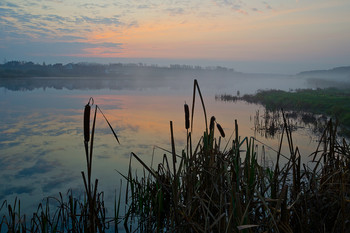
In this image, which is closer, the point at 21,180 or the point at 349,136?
the point at 21,180

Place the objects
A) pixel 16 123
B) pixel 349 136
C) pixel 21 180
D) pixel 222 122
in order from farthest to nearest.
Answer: pixel 222 122, pixel 16 123, pixel 349 136, pixel 21 180

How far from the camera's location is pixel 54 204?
652cm

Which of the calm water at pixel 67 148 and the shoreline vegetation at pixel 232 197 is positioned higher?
the shoreline vegetation at pixel 232 197

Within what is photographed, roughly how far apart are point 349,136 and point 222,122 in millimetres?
6832

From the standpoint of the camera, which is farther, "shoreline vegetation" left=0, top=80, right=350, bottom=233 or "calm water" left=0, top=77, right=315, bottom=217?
"calm water" left=0, top=77, right=315, bottom=217

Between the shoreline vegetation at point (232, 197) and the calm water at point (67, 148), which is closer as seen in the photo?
the shoreline vegetation at point (232, 197)

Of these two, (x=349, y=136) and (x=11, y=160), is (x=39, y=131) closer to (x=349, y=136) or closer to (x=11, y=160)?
(x=11, y=160)

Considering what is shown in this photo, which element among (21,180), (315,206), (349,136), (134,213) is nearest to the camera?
(315,206)

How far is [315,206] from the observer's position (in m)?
3.45

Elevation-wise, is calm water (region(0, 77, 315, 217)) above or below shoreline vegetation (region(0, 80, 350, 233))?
below

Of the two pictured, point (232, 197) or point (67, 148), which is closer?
point (232, 197)

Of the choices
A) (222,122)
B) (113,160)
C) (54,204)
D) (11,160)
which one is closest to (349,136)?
(222,122)

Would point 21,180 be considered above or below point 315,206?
below

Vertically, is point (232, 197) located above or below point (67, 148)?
above
